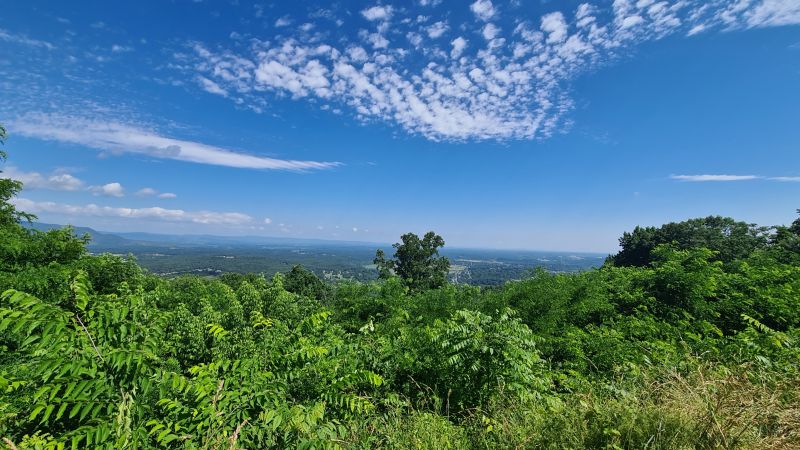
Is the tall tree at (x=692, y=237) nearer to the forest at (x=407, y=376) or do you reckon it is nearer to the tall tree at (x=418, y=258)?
the tall tree at (x=418, y=258)

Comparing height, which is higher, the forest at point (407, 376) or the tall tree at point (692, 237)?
the tall tree at point (692, 237)

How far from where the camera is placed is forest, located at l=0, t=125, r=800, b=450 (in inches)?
112

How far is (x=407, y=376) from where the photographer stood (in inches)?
263

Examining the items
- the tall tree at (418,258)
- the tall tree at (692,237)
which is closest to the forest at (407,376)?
the tall tree at (692,237)

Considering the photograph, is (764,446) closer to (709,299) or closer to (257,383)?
(257,383)

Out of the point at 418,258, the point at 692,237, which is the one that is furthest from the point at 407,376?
the point at 692,237

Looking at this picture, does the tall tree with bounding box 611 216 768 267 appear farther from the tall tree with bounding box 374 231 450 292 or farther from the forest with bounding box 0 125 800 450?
Answer: the forest with bounding box 0 125 800 450

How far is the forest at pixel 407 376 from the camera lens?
2.85 metres

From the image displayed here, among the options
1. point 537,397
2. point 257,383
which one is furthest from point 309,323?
point 537,397

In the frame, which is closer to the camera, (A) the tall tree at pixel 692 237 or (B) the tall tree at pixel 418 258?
(A) the tall tree at pixel 692 237

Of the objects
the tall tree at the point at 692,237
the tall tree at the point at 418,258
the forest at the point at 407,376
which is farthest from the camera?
the tall tree at the point at 418,258

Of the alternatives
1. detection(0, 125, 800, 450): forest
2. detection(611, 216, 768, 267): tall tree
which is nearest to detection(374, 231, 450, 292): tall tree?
detection(611, 216, 768, 267): tall tree

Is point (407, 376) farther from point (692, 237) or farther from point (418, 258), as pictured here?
point (692, 237)

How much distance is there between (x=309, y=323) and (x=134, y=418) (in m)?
2.87
